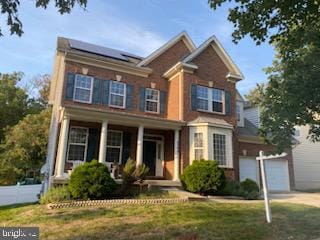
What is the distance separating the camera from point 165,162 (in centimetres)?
1750

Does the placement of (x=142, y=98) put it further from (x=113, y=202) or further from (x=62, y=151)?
(x=113, y=202)

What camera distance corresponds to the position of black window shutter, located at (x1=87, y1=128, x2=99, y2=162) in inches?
621

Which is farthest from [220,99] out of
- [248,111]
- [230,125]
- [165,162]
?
[248,111]

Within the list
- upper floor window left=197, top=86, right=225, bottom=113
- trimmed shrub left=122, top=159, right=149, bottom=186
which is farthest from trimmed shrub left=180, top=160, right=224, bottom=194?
upper floor window left=197, top=86, right=225, bottom=113

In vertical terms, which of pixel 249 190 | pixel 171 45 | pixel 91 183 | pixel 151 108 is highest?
pixel 171 45

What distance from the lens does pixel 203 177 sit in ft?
46.9

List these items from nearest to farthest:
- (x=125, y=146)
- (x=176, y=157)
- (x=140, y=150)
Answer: (x=140, y=150) → (x=176, y=157) → (x=125, y=146)

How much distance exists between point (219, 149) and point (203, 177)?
9.04ft

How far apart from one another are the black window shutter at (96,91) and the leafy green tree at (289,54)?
881 cm

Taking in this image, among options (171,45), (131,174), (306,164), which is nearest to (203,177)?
(131,174)

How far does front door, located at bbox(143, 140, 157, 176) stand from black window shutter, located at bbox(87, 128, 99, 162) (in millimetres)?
2879

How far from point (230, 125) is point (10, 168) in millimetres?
13373

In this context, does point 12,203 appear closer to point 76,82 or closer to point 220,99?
point 76,82

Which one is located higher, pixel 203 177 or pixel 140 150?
pixel 140 150
